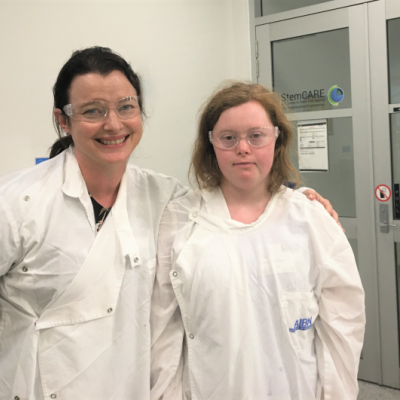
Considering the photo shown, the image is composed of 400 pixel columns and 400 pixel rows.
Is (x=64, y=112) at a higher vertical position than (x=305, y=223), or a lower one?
higher

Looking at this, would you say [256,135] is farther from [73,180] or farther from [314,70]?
[314,70]

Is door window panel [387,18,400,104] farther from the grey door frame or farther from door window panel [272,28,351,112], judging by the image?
door window panel [272,28,351,112]

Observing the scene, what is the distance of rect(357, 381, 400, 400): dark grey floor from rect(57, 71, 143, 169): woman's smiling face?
7.62ft

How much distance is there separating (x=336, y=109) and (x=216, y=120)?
167 cm

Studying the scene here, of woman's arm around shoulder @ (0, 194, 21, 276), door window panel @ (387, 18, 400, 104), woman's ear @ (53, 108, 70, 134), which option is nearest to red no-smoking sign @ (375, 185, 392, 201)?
door window panel @ (387, 18, 400, 104)

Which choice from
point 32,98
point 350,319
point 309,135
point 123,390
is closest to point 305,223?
point 350,319

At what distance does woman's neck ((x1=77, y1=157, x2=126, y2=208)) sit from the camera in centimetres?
131

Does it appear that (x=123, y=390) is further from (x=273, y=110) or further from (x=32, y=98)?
(x=32, y=98)

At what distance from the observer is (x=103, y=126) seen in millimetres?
1220

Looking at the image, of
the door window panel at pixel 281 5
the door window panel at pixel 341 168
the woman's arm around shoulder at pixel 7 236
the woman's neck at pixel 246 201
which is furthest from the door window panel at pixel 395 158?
the woman's arm around shoulder at pixel 7 236

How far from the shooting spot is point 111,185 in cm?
135

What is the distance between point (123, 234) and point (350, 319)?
773mm


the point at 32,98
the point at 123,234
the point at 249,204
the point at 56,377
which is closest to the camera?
the point at 56,377

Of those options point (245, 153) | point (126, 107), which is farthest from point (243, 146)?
point (126, 107)
